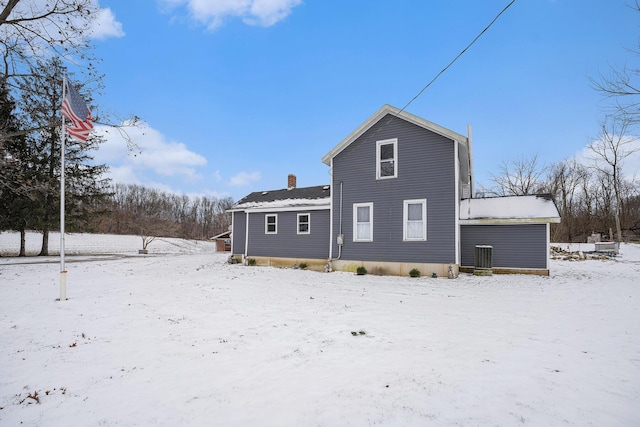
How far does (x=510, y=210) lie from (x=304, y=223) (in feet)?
33.3

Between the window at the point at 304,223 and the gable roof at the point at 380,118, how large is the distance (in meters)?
3.17

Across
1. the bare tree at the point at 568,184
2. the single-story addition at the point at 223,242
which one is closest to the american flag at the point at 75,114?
the single-story addition at the point at 223,242

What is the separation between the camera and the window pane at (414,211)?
14955 millimetres

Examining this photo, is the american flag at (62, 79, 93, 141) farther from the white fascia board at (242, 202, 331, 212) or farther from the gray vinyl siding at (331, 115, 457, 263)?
the gray vinyl siding at (331, 115, 457, 263)

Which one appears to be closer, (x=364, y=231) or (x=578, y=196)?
(x=364, y=231)

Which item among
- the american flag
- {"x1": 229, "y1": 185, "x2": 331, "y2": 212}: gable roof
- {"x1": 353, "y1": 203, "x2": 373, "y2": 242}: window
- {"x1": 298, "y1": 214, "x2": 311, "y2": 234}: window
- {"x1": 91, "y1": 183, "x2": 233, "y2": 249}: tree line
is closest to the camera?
the american flag

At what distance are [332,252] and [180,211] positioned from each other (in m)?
75.4

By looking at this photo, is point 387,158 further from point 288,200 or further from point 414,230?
point 288,200

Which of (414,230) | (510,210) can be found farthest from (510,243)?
(414,230)

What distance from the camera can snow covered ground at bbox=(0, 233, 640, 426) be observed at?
3646 mm

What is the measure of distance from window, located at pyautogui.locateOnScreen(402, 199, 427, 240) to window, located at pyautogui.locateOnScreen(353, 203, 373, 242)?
167 cm

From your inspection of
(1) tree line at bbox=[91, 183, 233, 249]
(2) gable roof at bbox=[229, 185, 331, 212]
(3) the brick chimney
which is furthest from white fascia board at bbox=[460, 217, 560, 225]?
(1) tree line at bbox=[91, 183, 233, 249]

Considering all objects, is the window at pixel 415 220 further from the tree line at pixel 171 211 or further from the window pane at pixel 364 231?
the tree line at pixel 171 211

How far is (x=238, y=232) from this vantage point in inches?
851
